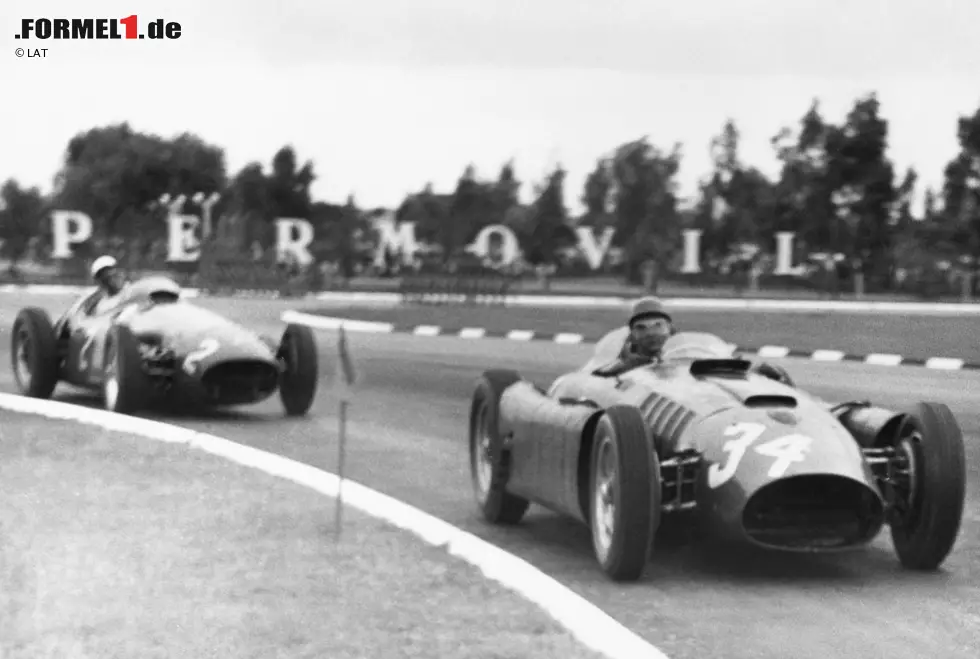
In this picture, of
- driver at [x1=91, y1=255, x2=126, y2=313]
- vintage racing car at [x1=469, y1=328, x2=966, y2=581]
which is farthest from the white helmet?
vintage racing car at [x1=469, y1=328, x2=966, y2=581]

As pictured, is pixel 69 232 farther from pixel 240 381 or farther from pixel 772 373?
pixel 772 373

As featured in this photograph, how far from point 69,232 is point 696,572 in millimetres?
108614

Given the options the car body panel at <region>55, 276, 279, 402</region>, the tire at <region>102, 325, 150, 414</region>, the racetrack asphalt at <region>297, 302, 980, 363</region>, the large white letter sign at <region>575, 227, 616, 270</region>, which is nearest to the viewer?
the tire at <region>102, 325, 150, 414</region>

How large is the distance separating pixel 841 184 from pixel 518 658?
74.4 m

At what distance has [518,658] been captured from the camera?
20.4ft

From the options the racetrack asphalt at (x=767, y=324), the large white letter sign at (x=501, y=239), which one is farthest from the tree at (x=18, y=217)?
the racetrack asphalt at (x=767, y=324)

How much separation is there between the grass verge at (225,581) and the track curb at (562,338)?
8.35 metres

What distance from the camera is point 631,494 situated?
7602 mm

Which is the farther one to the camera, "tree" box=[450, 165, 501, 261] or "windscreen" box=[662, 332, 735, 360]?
"tree" box=[450, 165, 501, 261]

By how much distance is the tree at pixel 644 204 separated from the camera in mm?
89062

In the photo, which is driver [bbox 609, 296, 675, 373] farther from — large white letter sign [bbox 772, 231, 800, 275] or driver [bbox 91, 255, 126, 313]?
large white letter sign [bbox 772, 231, 800, 275]

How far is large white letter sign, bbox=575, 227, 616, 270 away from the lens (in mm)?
95812

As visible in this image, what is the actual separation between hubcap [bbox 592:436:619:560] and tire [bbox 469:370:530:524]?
4.71 feet

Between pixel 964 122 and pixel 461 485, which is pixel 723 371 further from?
pixel 964 122
